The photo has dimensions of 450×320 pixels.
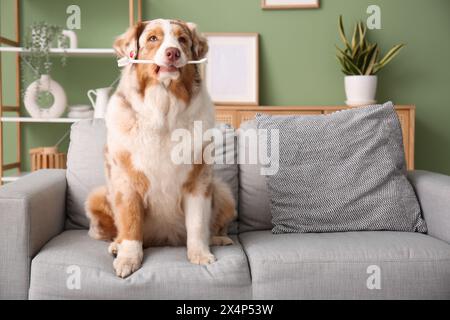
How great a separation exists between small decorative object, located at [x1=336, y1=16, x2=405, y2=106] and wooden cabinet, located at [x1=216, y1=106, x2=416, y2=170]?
0.21 metres

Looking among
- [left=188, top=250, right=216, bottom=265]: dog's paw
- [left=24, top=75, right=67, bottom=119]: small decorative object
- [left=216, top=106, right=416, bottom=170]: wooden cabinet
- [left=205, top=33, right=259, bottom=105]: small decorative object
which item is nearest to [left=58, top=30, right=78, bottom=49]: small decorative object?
[left=24, top=75, right=67, bottom=119]: small decorative object

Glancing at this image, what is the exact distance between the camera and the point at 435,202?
207 cm

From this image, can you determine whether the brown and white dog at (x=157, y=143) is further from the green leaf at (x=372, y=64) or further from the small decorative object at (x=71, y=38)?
the green leaf at (x=372, y=64)

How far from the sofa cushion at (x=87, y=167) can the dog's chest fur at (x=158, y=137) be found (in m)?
0.39

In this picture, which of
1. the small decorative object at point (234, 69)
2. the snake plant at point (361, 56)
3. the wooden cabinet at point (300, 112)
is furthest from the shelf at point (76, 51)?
the snake plant at point (361, 56)

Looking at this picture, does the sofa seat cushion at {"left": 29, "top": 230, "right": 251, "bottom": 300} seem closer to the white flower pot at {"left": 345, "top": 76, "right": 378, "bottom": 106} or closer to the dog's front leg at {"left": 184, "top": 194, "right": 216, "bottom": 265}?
the dog's front leg at {"left": 184, "top": 194, "right": 216, "bottom": 265}

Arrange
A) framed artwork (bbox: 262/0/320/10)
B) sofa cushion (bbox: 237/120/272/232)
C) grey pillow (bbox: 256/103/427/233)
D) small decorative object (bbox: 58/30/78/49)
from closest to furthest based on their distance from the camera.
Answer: grey pillow (bbox: 256/103/427/233) < sofa cushion (bbox: 237/120/272/232) < small decorative object (bbox: 58/30/78/49) < framed artwork (bbox: 262/0/320/10)

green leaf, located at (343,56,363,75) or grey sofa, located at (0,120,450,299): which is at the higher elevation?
green leaf, located at (343,56,363,75)

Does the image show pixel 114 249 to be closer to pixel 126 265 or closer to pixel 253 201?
pixel 126 265

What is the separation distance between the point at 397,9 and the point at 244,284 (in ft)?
10.2

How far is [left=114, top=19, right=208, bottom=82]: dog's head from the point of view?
177 centimetres

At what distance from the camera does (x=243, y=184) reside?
7.52 feet
